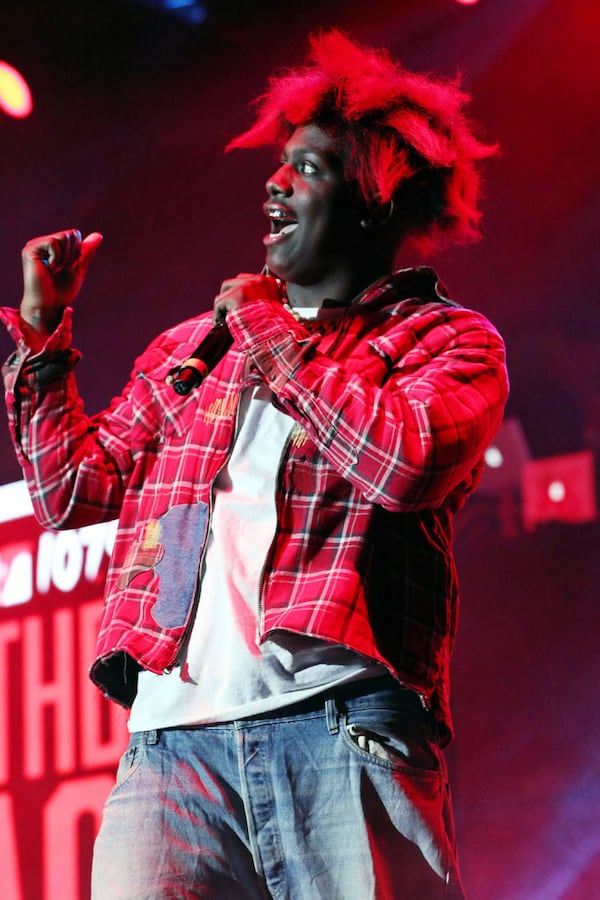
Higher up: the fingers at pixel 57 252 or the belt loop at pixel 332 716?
the fingers at pixel 57 252

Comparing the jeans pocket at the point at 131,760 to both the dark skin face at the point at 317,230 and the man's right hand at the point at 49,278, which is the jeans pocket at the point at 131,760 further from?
the dark skin face at the point at 317,230

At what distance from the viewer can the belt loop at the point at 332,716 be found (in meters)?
1.38

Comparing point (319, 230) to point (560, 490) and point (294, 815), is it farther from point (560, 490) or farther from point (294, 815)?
point (560, 490)

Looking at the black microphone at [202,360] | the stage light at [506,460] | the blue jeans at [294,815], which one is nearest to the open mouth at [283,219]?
the black microphone at [202,360]

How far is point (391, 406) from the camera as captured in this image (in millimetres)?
1407

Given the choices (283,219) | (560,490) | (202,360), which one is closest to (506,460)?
(560,490)

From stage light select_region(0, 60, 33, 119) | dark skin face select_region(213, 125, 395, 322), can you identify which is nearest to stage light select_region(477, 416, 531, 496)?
dark skin face select_region(213, 125, 395, 322)

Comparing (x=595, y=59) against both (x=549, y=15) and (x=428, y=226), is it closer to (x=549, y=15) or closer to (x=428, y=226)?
(x=549, y=15)

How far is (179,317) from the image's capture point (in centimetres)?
326

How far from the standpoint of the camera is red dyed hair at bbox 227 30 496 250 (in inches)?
70.0

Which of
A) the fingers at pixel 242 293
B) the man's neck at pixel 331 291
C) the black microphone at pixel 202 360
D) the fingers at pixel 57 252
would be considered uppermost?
the fingers at pixel 57 252

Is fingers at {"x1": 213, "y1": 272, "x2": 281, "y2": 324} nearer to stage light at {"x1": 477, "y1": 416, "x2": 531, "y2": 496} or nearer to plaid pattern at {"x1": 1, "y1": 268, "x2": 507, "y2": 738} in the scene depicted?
plaid pattern at {"x1": 1, "y1": 268, "x2": 507, "y2": 738}

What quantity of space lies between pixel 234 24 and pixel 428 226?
1.71 metres

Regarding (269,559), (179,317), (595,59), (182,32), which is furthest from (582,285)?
(269,559)
